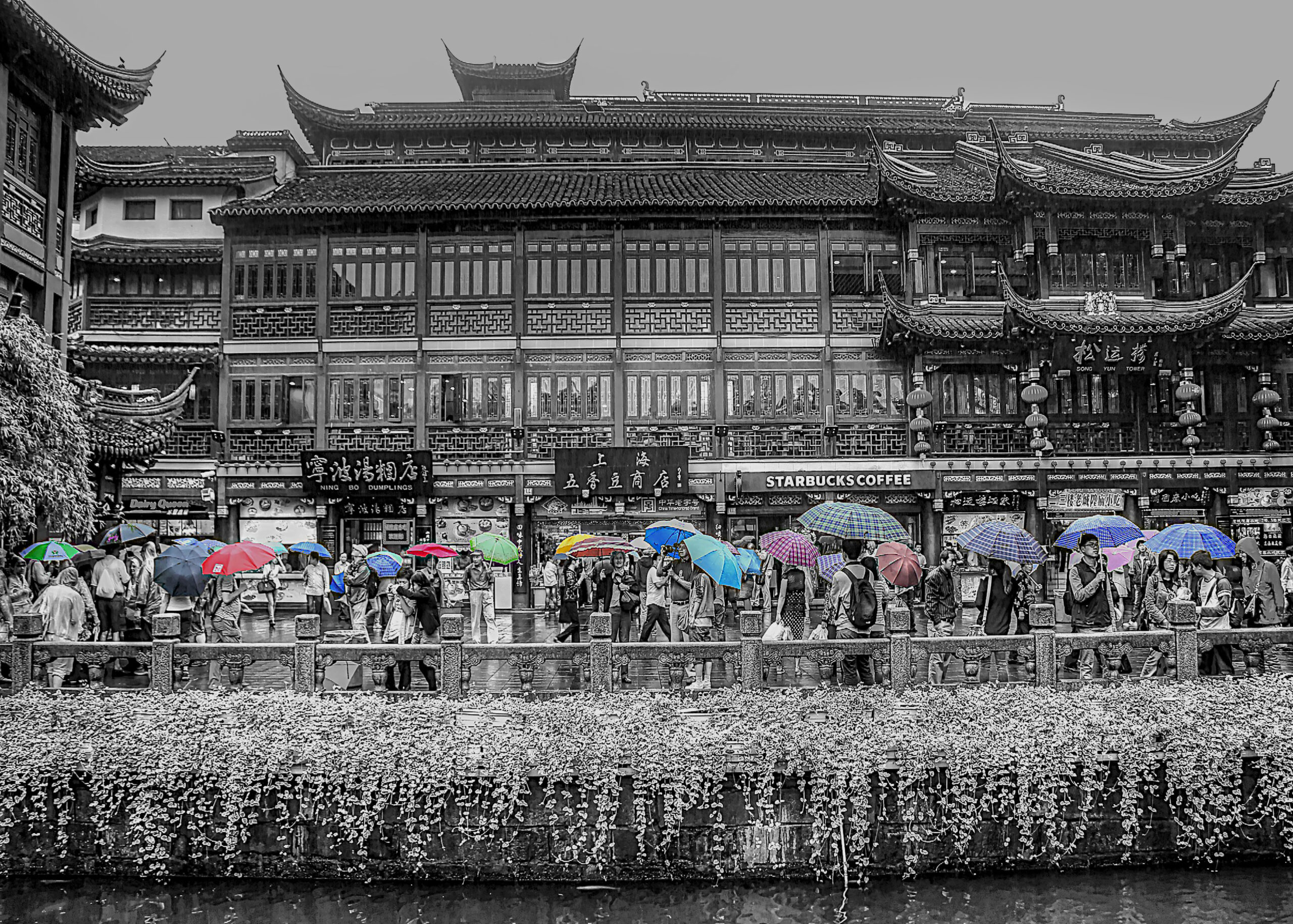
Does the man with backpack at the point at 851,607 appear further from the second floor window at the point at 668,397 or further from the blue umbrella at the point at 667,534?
the second floor window at the point at 668,397

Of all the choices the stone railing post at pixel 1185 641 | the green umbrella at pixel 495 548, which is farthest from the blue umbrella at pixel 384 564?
the stone railing post at pixel 1185 641

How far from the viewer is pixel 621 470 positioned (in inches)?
914

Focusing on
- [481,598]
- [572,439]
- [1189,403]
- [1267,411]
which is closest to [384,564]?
[481,598]

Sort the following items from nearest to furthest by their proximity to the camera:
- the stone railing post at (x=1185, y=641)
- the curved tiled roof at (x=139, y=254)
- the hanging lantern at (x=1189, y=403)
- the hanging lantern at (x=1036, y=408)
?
the stone railing post at (x=1185, y=641), the hanging lantern at (x=1189, y=403), the hanging lantern at (x=1036, y=408), the curved tiled roof at (x=139, y=254)

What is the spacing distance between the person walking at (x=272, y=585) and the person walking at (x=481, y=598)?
321 centimetres

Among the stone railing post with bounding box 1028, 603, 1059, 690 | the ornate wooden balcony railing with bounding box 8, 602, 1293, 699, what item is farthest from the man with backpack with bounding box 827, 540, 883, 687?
the stone railing post with bounding box 1028, 603, 1059, 690

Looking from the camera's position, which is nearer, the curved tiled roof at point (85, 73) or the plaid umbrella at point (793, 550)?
the plaid umbrella at point (793, 550)

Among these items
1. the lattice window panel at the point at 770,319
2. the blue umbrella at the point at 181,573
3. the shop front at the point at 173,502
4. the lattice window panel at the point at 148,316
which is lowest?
the blue umbrella at the point at 181,573

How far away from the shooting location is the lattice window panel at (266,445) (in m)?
23.7

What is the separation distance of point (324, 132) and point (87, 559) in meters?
18.2

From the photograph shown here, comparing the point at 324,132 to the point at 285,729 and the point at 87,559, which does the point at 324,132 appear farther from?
the point at 285,729

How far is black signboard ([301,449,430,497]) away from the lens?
23.2m

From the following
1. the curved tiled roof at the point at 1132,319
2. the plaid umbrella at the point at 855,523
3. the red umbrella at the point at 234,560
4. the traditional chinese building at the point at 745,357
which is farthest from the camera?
the traditional chinese building at the point at 745,357

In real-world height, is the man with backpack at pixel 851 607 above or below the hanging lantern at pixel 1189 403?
below
